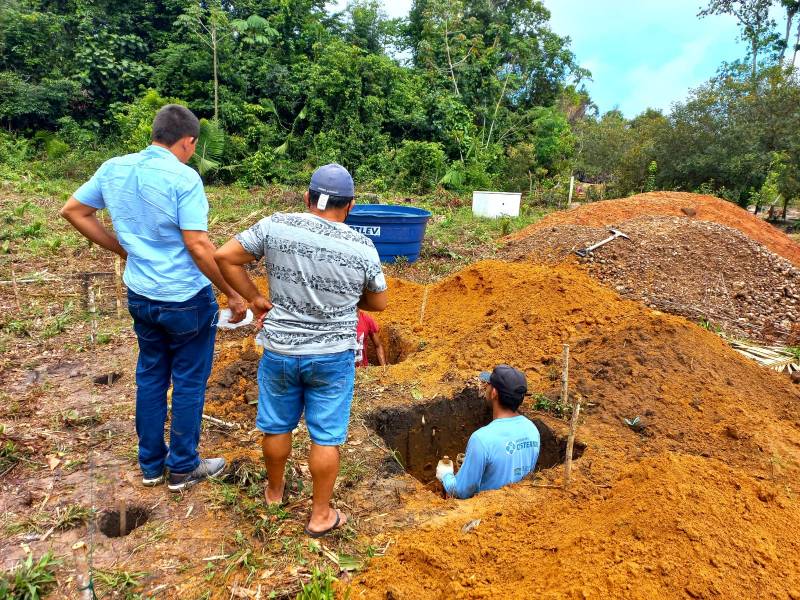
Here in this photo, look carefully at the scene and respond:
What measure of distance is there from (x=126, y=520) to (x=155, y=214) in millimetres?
1632

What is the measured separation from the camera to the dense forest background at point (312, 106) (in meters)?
14.6

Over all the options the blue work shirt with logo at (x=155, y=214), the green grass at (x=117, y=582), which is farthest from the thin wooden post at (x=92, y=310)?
the green grass at (x=117, y=582)

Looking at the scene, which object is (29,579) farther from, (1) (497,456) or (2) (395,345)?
(2) (395,345)

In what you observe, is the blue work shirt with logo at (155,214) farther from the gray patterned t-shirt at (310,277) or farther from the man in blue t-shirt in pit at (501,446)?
the man in blue t-shirt in pit at (501,446)

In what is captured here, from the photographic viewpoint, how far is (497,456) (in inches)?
125

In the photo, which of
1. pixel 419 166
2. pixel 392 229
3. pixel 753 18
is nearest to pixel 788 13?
pixel 753 18

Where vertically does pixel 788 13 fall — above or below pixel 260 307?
above

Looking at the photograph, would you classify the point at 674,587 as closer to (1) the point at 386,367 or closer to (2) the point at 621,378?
(2) the point at 621,378

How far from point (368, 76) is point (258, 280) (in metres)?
11.2

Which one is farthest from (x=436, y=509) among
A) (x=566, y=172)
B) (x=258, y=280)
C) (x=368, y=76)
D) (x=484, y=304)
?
(x=566, y=172)

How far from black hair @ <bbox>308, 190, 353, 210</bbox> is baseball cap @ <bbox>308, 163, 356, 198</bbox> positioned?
0.01 metres

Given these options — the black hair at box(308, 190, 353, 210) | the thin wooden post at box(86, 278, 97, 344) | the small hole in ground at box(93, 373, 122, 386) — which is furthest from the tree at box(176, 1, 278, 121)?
the black hair at box(308, 190, 353, 210)

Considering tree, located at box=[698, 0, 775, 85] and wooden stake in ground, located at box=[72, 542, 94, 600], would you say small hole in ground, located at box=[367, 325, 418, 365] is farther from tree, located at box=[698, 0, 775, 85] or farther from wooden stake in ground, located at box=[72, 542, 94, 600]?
tree, located at box=[698, 0, 775, 85]

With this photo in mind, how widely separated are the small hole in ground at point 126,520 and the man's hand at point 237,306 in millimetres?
1133
